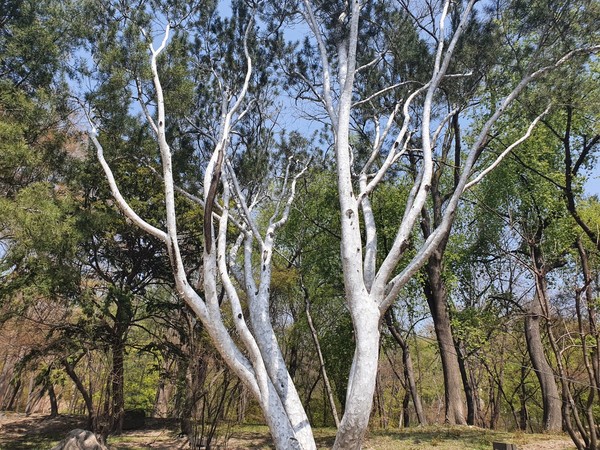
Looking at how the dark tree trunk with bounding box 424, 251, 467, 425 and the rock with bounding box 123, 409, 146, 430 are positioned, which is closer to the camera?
the dark tree trunk with bounding box 424, 251, 467, 425

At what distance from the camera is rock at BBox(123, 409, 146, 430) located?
472 inches

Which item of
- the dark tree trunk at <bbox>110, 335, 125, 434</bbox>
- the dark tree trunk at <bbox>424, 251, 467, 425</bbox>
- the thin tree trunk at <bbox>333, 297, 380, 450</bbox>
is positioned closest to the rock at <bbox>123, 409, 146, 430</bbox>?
the dark tree trunk at <bbox>110, 335, 125, 434</bbox>

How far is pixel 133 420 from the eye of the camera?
12.2 m

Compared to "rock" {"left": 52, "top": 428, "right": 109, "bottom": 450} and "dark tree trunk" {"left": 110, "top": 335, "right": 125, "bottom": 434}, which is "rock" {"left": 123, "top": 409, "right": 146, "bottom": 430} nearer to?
"dark tree trunk" {"left": 110, "top": 335, "right": 125, "bottom": 434}

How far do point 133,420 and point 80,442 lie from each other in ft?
17.5

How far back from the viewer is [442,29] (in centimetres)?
621

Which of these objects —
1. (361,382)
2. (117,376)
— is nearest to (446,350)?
(361,382)

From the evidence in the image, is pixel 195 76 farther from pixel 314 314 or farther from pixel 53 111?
pixel 314 314

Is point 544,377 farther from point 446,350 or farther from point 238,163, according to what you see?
point 238,163

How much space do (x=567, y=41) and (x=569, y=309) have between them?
5890mm

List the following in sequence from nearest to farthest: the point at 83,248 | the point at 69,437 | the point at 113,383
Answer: the point at 69,437, the point at 113,383, the point at 83,248

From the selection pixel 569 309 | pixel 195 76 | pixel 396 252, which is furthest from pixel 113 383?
pixel 569 309

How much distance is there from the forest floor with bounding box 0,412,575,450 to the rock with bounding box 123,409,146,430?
26cm

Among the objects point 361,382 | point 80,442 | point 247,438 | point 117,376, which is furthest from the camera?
point 247,438
